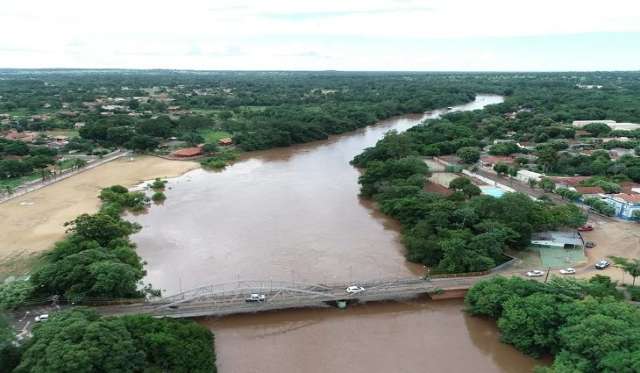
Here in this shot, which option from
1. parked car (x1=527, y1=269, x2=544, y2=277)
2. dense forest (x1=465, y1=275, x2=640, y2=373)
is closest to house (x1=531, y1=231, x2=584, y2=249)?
parked car (x1=527, y1=269, x2=544, y2=277)

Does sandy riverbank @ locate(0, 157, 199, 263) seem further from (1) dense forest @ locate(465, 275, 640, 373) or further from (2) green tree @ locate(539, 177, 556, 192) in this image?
(2) green tree @ locate(539, 177, 556, 192)

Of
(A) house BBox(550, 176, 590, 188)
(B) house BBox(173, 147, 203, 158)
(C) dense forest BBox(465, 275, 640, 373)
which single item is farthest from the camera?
(B) house BBox(173, 147, 203, 158)

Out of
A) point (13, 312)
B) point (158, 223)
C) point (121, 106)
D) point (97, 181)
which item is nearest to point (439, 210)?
point (158, 223)

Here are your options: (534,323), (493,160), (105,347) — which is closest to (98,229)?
(105,347)

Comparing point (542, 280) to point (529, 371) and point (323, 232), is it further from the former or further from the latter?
point (323, 232)

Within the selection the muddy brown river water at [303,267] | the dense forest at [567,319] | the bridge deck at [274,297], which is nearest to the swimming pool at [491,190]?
the muddy brown river water at [303,267]

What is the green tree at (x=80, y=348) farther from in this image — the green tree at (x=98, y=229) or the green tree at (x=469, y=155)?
the green tree at (x=469, y=155)
